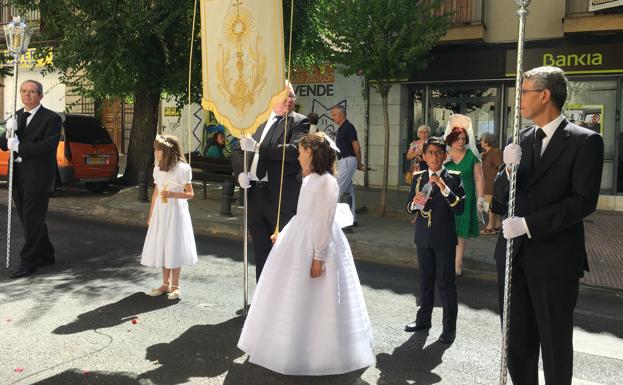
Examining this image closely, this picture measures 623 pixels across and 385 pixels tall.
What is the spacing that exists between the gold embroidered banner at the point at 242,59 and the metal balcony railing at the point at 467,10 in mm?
10340

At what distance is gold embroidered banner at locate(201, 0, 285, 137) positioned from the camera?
496cm

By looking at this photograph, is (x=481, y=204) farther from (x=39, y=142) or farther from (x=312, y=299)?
(x=39, y=142)

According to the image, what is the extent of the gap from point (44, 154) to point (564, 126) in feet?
18.3

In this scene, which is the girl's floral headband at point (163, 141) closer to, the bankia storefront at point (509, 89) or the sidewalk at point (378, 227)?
the sidewalk at point (378, 227)

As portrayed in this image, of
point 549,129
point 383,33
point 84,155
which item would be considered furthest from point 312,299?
point 84,155

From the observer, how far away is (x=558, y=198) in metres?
3.19

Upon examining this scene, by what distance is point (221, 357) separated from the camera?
439 cm

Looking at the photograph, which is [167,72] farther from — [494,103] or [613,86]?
[613,86]

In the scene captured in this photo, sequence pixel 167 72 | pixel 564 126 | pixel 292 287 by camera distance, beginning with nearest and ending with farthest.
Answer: pixel 564 126, pixel 292 287, pixel 167 72

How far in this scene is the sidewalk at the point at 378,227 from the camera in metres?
7.67

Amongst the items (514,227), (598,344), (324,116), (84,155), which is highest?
(324,116)

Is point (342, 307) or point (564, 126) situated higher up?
point (564, 126)

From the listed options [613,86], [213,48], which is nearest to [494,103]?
[613,86]

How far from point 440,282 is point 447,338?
0.45 meters
